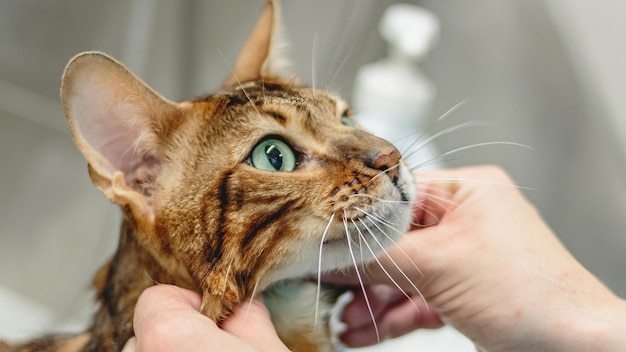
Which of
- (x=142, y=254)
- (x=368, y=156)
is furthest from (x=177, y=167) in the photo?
(x=368, y=156)

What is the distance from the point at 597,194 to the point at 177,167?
89 centimetres

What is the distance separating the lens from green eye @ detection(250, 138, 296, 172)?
0.65 metres

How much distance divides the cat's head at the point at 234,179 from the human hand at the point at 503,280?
0.08 m

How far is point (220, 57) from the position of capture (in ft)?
4.33

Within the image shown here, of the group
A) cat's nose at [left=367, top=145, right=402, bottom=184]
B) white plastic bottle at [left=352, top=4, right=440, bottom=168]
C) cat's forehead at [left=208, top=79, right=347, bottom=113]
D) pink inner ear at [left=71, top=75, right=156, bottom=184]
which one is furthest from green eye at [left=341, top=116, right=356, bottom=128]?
white plastic bottle at [left=352, top=4, right=440, bottom=168]

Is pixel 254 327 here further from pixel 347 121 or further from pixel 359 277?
pixel 347 121

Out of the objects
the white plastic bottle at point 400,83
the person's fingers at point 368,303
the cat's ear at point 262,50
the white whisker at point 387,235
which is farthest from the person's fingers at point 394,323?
the white plastic bottle at point 400,83

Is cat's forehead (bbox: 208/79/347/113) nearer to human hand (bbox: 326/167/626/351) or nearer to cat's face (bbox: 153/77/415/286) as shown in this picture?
cat's face (bbox: 153/77/415/286)

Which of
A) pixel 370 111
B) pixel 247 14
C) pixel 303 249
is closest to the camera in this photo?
pixel 303 249

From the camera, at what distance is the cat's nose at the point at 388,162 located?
64 centimetres

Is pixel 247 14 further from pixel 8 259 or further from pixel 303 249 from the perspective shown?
pixel 303 249

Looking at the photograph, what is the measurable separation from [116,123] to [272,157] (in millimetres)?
169

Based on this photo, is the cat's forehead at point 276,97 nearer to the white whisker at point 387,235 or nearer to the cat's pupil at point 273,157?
the cat's pupil at point 273,157

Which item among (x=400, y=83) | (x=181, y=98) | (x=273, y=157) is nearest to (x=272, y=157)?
(x=273, y=157)
